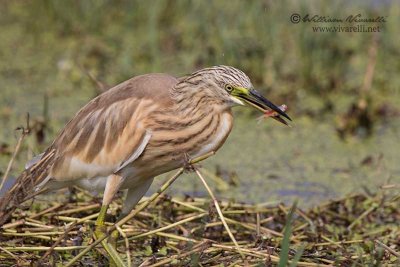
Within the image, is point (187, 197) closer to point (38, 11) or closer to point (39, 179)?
point (39, 179)

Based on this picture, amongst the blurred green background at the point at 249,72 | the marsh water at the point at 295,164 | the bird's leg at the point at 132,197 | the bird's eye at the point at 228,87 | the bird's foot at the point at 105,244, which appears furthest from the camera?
the blurred green background at the point at 249,72

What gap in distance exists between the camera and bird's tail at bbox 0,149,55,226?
10.4ft

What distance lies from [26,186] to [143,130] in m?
0.44

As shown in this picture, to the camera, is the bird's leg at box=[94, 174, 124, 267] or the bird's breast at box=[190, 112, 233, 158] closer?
the bird's breast at box=[190, 112, 233, 158]

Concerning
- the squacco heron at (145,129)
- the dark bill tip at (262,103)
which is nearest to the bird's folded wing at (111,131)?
the squacco heron at (145,129)

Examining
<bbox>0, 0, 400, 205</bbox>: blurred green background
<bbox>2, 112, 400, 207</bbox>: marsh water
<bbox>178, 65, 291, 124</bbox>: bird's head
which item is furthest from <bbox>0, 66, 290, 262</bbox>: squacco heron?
<bbox>2, 112, 400, 207</bbox>: marsh water

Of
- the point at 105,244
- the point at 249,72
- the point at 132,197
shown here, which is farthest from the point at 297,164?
the point at 105,244

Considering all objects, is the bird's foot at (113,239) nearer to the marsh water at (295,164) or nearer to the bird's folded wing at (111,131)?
the bird's folded wing at (111,131)

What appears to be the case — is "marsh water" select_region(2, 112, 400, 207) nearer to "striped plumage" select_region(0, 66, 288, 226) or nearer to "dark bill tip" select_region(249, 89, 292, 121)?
"striped plumage" select_region(0, 66, 288, 226)

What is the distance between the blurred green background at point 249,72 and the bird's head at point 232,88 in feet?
3.83

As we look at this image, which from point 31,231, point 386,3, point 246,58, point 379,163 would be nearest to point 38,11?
point 246,58

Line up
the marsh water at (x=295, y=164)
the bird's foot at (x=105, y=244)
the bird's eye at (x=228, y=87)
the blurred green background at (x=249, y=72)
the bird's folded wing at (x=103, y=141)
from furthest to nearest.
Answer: the blurred green background at (x=249, y=72), the marsh water at (x=295, y=164), the bird's folded wing at (x=103, y=141), the bird's eye at (x=228, y=87), the bird's foot at (x=105, y=244)

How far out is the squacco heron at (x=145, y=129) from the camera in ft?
10.7

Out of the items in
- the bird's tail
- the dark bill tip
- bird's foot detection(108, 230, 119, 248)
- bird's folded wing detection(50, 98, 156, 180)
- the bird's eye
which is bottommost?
bird's foot detection(108, 230, 119, 248)
